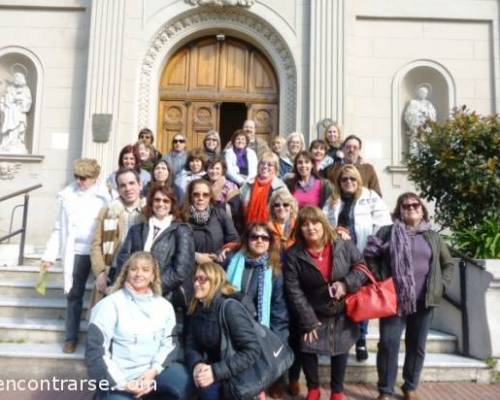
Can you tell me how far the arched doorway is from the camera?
10.5 metres

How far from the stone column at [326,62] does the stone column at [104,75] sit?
3892mm

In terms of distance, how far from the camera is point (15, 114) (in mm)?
9969

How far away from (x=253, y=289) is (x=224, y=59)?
24.9ft

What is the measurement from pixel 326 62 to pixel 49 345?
720cm

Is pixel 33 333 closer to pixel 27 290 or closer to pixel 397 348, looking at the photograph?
pixel 27 290

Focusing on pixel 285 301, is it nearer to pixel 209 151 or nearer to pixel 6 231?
pixel 209 151

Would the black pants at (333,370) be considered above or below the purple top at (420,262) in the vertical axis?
below

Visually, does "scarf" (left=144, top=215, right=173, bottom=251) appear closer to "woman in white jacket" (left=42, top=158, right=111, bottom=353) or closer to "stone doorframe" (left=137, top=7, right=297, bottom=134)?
"woman in white jacket" (left=42, top=158, right=111, bottom=353)

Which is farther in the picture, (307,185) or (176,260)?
(307,185)

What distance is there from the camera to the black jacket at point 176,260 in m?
3.96

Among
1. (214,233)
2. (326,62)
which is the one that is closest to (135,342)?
(214,233)

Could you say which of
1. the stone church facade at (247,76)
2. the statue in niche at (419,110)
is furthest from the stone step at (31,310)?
the statue in niche at (419,110)

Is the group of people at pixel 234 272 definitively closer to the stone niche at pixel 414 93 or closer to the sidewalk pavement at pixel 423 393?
the sidewalk pavement at pixel 423 393

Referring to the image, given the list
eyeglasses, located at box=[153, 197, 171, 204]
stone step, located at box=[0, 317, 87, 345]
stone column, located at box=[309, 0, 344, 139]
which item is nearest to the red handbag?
eyeglasses, located at box=[153, 197, 171, 204]
